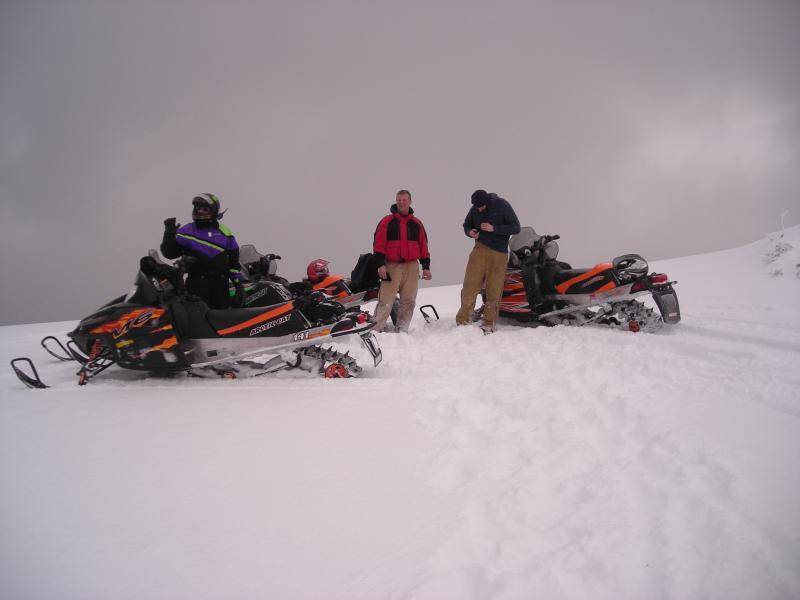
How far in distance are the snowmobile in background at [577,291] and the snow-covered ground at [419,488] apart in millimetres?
1550

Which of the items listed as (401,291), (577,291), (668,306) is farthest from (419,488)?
(401,291)

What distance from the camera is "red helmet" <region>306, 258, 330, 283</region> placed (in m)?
6.40

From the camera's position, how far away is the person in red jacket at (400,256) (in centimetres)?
573

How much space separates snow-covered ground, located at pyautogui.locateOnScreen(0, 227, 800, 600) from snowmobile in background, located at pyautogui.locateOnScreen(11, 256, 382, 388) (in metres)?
0.46

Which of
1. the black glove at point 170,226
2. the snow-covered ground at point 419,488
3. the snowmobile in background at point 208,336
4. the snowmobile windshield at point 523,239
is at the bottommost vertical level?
the snow-covered ground at point 419,488

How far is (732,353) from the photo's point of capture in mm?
3377

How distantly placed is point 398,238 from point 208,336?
2.88m

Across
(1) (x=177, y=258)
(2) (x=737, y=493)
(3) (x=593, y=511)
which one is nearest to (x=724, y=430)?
(2) (x=737, y=493)

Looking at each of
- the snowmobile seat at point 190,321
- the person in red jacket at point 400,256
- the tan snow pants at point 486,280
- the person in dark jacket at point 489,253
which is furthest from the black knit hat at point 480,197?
the snowmobile seat at point 190,321

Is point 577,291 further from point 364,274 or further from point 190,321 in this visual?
point 190,321

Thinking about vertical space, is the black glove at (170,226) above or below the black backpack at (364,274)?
above

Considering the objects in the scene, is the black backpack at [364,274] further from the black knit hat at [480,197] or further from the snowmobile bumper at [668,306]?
the snowmobile bumper at [668,306]

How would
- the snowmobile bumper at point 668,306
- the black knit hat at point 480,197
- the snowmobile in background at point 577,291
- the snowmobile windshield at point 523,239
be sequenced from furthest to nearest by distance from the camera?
the snowmobile windshield at point 523,239
the black knit hat at point 480,197
the snowmobile in background at point 577,291
the snowmobile bumper at point 668,306

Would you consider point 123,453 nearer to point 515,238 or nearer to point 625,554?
point 625,554
